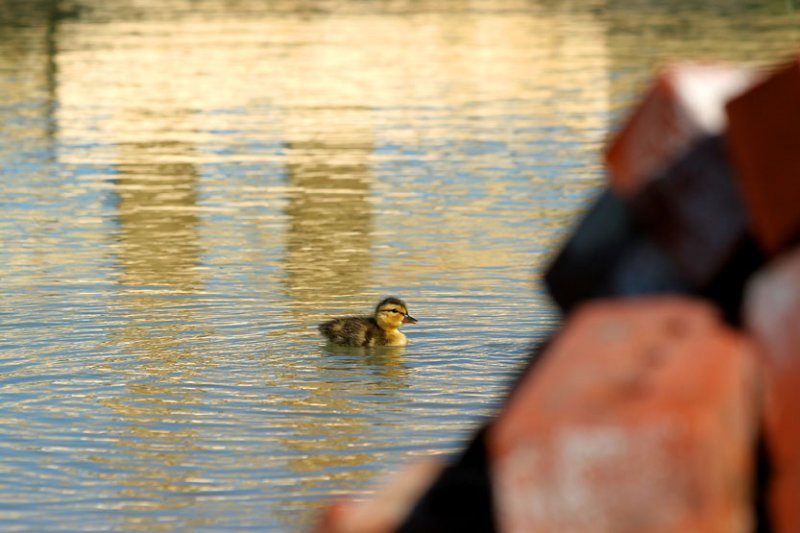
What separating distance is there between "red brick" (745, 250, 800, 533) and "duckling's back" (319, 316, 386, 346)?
249 inches

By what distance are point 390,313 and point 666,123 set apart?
6108 millimetres

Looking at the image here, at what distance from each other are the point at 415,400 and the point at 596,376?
538 centimetres

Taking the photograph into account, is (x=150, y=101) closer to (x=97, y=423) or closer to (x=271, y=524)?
(x=97, y=423)

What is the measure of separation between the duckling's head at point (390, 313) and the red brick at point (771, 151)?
6.17 meters

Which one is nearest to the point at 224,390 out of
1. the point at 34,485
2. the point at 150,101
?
the point at 34,485

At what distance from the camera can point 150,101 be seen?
78.6 ft

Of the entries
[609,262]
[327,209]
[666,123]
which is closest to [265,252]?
[327,209]

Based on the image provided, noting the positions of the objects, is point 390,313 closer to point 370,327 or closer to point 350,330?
point 370,327

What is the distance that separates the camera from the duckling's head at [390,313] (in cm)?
981

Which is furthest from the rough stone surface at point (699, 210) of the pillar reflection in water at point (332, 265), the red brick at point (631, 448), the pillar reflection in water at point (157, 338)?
the pillar reflection in water at point (332, 265)

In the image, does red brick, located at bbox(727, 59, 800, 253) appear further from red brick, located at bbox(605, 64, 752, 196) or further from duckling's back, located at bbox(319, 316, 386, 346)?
duckling's back, located at bbox(319, 316, 386, 346)

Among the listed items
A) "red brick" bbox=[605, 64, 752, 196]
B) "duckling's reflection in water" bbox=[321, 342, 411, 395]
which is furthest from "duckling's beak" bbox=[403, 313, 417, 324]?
"red brick" bbox=[605, 64, 752, 196]

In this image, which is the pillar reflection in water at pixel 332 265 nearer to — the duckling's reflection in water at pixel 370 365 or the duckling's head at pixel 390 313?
the duckling's reflection in water at pixel 370 365

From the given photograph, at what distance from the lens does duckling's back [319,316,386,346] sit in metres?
9.82
